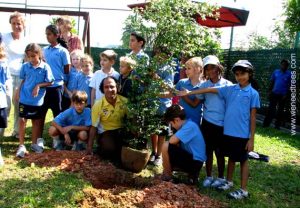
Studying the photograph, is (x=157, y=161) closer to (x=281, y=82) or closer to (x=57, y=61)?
(x=57, y=61)

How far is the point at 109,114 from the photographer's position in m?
4.86

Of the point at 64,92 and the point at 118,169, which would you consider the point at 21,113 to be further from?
the point at 118,169

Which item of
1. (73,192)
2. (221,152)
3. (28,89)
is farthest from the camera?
(28,89)

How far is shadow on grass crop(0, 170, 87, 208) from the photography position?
3502 mm

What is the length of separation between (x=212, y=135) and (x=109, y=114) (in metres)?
1.32

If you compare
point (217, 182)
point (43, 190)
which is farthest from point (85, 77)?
point (217, 182)

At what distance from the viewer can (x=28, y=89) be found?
5.09m

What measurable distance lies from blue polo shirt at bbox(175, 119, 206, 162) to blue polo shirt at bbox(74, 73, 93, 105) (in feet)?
6.55

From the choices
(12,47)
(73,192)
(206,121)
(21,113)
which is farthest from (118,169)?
(12,47)

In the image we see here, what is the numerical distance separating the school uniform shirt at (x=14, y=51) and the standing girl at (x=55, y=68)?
0.38 m

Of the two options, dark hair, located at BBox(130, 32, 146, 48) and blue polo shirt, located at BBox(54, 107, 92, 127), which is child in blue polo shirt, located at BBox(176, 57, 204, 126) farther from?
blue polo shirt, located at BBox(54, 107, 92, 127)

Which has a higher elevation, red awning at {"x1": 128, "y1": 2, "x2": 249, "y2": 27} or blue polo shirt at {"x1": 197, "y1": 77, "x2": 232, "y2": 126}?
red awning at {"x1": 128, "y1": 2, "x2": 249, "y2": 27}

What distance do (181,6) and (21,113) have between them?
249 cm

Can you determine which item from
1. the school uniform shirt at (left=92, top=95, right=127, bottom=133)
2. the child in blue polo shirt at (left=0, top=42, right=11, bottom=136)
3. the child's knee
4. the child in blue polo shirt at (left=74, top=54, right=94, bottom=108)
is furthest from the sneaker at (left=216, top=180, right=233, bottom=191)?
the child in blue polo shirt at (left=0, top=42, right=11, bottom=136)
